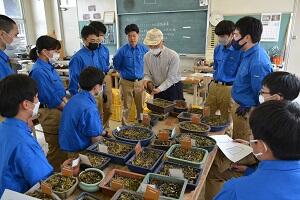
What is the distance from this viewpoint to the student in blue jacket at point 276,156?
789 mm

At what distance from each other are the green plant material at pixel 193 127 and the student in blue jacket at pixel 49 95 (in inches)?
52.7

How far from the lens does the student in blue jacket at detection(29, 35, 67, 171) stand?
8.00ft

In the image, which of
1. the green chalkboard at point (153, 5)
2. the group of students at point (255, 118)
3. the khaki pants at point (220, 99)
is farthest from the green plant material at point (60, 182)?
the green chalkboard at point (153, 5)

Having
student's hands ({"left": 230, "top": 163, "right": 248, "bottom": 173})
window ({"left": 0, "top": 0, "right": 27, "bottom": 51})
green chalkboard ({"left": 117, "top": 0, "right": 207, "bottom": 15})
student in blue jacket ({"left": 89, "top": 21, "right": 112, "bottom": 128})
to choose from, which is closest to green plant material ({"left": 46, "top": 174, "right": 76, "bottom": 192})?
student's hands ({"left": 230, "top": 163, "right": 248, "bottom": 173})

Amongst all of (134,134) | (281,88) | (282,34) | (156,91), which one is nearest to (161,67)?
(156,91)

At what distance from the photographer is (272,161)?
33.0 inches

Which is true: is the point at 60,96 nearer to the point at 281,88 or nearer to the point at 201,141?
the point at 201,141

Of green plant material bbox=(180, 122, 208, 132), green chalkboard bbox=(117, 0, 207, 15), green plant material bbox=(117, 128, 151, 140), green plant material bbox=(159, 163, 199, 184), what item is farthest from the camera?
green chalkboard bbox=(117, 0, 207, 15)

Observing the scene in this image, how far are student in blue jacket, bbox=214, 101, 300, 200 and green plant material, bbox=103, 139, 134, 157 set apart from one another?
0.84 metres

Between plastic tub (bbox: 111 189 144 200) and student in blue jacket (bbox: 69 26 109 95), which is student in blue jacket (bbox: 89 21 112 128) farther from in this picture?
plastic tub (bbox: 111 189 144 200)

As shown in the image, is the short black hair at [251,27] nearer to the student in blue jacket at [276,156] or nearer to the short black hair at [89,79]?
the short black hair at [89,79]

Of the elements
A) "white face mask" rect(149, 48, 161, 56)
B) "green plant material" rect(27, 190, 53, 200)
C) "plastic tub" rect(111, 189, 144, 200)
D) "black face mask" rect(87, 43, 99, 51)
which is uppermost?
"black face mask" rect(87, 43, 99, 51)

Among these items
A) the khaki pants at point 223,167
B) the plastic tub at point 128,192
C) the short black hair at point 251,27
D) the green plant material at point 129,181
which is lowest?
the khaki pants at point 223,167

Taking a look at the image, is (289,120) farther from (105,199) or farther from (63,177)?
(63,177)
